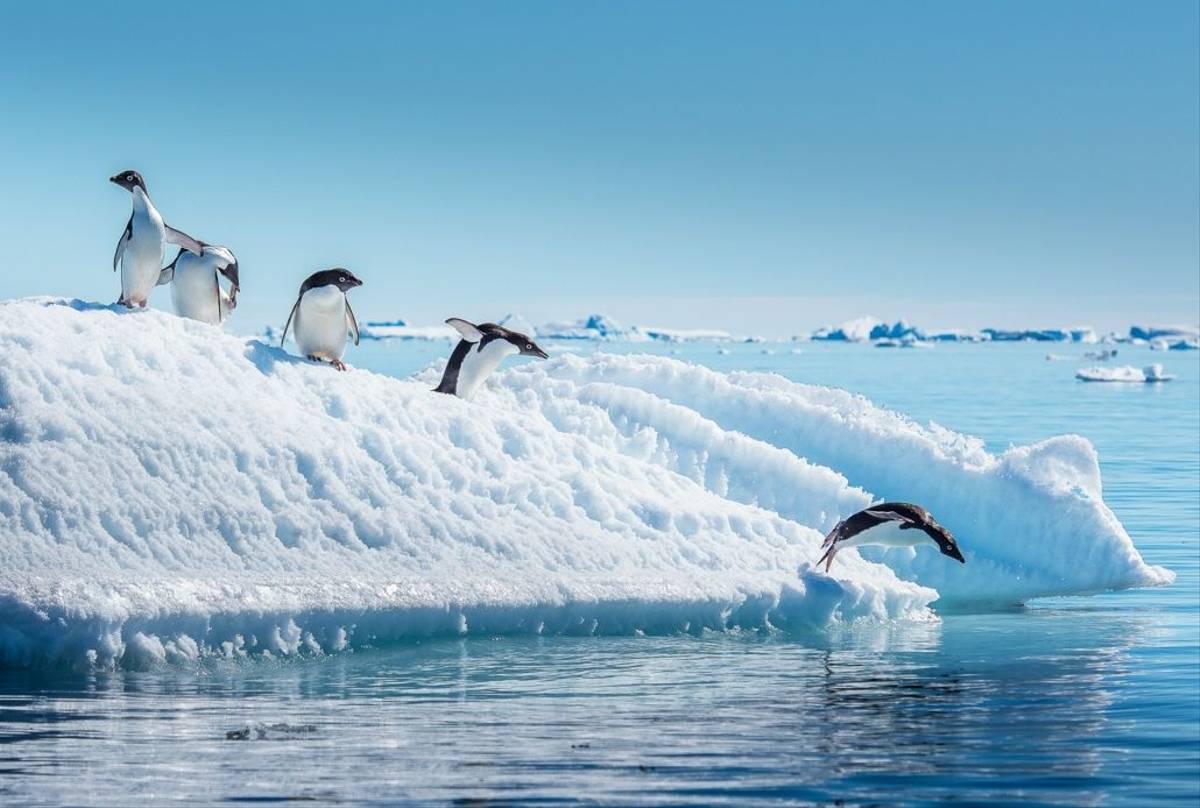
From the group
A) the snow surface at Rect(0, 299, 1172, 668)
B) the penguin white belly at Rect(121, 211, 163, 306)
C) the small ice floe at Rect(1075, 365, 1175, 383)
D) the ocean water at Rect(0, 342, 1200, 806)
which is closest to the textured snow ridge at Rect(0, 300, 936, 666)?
the snow surface at Rect(0, 299, 1172, 668)

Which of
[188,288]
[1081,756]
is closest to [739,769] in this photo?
[1081,756]

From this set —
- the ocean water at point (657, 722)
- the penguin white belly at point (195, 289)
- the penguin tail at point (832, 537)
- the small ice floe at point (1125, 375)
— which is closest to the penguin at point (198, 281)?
the penguin white belly at point (195, 289)

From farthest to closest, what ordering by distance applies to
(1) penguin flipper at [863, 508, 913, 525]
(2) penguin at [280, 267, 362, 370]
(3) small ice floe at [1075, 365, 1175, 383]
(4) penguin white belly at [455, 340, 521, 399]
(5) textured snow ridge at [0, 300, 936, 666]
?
(3) small ice floe at [1075, 365, 1175, 383], (4) penguin white belly at [455, 340, 521, 399], (2) penguin at [280, 267, 362, 370], (1) penguin flipper at [863, 508, 913, 525], (5) textured snow ridge at [0, 300, 936, 666]

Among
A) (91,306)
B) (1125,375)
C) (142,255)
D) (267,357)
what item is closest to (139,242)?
(142,255)

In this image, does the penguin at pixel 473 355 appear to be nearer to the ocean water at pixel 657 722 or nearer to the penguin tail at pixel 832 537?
the penguin tail at pixel 832 537

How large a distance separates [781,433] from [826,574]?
462cm

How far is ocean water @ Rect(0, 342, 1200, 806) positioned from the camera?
285 inches

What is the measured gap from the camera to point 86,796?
7098 mm

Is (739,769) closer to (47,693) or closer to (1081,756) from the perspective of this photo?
(1081,756)

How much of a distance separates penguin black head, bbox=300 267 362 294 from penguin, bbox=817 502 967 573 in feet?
16.5

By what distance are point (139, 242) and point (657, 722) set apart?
7.25 m

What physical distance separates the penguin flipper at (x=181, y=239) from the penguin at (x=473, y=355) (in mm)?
2700

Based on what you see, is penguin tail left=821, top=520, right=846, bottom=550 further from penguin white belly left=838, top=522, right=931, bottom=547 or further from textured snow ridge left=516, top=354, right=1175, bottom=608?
textured snow ridge left=516, top=354, right=1175, bottom=608

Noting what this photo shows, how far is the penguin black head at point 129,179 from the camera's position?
44.0ft
